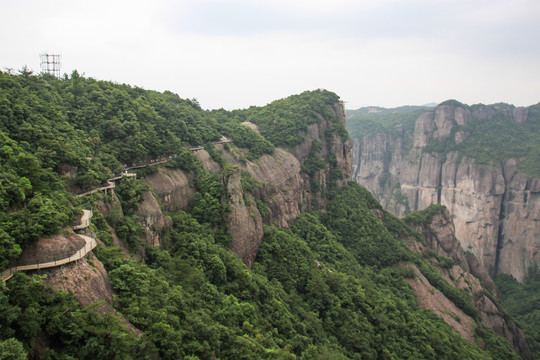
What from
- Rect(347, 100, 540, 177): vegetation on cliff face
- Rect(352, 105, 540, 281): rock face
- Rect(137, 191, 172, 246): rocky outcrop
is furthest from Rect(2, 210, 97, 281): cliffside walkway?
Rect(347, 100, 540, 177): vegetation on cliff face

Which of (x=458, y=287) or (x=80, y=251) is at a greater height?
(x=80, y=251)

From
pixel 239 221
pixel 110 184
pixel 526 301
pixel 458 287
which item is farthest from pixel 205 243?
pixel 526 301

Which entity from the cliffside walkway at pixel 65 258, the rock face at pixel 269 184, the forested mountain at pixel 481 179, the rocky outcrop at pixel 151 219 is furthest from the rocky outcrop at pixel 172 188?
the forested mountain at pixel 481 179

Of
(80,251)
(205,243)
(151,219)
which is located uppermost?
(80,251)

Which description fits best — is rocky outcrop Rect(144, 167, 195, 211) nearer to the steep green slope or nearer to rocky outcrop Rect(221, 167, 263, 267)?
rocky outcrop Rect(221, 167, 263, 267)

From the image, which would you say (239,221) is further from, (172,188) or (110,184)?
(110,184)

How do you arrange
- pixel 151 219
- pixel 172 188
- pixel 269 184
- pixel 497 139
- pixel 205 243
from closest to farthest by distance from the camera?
pixel 151 219, pixel 205 243, pixel 172 188, pixel 269 184, pixel 497 139

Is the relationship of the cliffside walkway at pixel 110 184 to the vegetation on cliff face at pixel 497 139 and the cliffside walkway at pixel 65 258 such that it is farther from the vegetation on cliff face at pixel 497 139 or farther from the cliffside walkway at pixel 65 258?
the vegetation on cliff face at pixel 497 139
